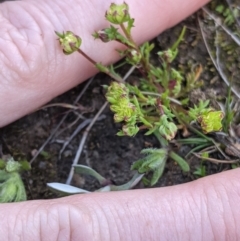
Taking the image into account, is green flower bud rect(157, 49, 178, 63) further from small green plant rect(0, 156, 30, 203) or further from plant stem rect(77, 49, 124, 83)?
small green plant rect(0, 156, 30, 203)

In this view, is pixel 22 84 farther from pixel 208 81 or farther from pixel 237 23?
pixel 237 23

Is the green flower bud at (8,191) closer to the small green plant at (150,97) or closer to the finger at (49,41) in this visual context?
the finger at (49,41)

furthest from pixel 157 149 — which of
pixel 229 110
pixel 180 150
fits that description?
pixel 229 110

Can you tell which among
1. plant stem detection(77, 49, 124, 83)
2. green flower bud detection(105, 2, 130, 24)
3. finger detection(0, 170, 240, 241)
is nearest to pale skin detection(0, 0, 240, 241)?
finger detection(0, 170, 240, 241)

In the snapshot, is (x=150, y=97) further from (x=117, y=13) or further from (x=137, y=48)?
(x=117, y=13)

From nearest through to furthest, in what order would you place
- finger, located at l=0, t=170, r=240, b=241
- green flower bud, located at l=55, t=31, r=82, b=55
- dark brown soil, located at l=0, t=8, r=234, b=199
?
finger, located at l=0, t=170, r=240, b=241 < green flower bud, located at l=55, t=31, r=82, b=55 < dark brown soil, located at l=0, t=8, r=234, b=199
